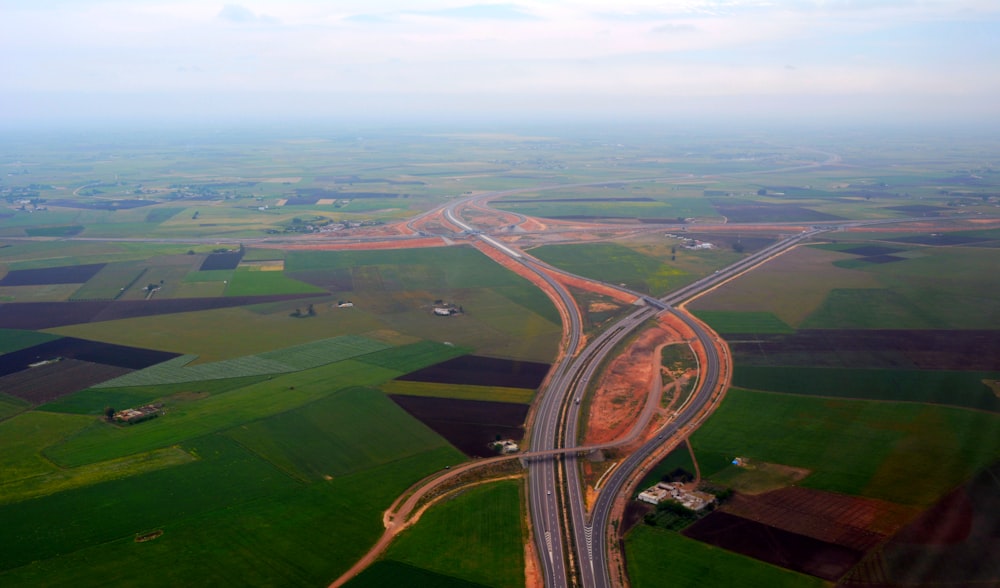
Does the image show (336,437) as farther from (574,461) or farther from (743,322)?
(743,322)

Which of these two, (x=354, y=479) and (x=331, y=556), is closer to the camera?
(x=331, y=556)

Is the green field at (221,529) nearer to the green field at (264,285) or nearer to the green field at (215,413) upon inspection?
the green field at (215,413)

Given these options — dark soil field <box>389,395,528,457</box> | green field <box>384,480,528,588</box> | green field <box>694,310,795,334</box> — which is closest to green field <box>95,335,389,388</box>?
dark soil field <box>389,395,528,457</box>

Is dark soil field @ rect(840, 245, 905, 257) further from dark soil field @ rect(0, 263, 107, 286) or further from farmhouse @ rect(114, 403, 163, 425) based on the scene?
dark soil field @ rect(0, 263, 107, 286)

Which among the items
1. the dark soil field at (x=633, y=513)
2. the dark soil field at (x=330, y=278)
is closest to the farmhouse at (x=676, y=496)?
the dark soil field at (x=633, y=513)

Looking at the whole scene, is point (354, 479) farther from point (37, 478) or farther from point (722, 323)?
point (722, 323)

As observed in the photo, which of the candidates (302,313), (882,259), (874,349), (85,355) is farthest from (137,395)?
(882,259)

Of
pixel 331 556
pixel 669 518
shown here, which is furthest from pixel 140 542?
pixel 669 518

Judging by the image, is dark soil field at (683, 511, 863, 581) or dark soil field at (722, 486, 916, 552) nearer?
dark soil field at (683, 511, 863, 581)
